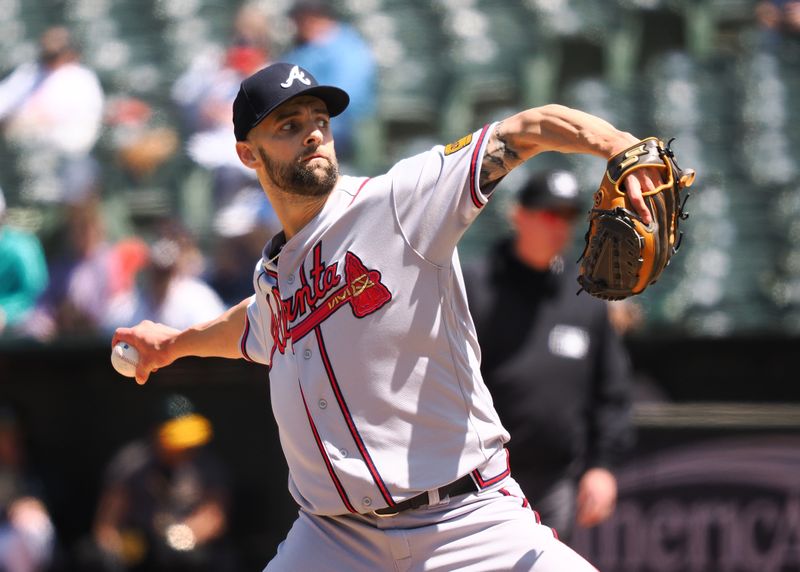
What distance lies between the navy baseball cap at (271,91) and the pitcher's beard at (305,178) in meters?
0.14

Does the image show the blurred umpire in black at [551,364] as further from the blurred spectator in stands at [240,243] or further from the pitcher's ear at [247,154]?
the blurred spectator in stands at [240,243]

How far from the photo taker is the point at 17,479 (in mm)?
6727

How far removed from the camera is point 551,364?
177 inches

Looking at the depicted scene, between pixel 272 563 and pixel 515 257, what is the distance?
6.31ft

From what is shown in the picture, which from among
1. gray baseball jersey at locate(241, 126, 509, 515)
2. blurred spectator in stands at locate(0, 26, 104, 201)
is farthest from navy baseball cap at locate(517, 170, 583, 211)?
blurred spectator in stands at locate(0, 26, 104, 201)

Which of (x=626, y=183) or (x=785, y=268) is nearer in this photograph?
(x=626, y=183)

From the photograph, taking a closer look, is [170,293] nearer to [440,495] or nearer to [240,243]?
[240,243]

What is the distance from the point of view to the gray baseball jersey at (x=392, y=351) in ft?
9.27

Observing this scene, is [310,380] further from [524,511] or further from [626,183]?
[626,183]

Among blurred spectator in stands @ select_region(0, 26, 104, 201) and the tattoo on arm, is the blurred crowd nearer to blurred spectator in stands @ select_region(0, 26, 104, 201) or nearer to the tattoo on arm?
blurred spectator in stands @ select_region(0, 26, 104, 201)

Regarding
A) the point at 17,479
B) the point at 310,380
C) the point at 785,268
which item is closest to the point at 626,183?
the point at 310,380

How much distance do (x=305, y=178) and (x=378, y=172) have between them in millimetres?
4296

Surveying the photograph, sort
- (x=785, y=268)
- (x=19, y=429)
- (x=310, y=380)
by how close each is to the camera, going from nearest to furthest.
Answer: (x=310, y=380) < (x=785, y=268) < (x=19, y=429)

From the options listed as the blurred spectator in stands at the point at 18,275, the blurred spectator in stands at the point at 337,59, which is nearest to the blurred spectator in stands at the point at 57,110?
the blurred spectator in stands at the point at 18,275
